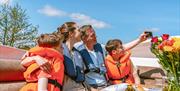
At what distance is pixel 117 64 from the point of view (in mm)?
3697

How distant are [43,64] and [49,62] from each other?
10 cm

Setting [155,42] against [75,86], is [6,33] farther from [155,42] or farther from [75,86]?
[155,42]

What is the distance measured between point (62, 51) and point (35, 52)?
31 centimetres

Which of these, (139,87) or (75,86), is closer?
(139,87)

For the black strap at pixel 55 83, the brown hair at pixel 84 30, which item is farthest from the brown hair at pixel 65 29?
the black strap at pixel 55 83

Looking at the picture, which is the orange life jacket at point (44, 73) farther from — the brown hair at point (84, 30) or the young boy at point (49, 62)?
the brown hair at point (84, 30)

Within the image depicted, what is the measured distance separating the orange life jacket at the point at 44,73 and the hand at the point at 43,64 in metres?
0.03

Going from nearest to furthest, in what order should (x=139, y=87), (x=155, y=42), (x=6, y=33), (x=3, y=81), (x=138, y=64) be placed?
(x=155, y=42), (x=139, y=87), (x=3, y=81), (x=138, y=64), (x=6, y=33)

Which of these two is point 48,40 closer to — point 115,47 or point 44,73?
point 44,73

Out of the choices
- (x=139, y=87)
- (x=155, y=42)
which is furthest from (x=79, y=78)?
(x=155, y=42)

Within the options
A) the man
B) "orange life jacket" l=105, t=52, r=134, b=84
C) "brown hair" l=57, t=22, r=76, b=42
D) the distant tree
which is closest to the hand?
"brown hair" l=57, t=22, r=76, b=42

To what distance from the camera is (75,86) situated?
323cm

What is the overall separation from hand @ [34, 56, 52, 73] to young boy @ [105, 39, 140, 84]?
3.25 ft

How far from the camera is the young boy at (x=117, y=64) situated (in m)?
3.68
